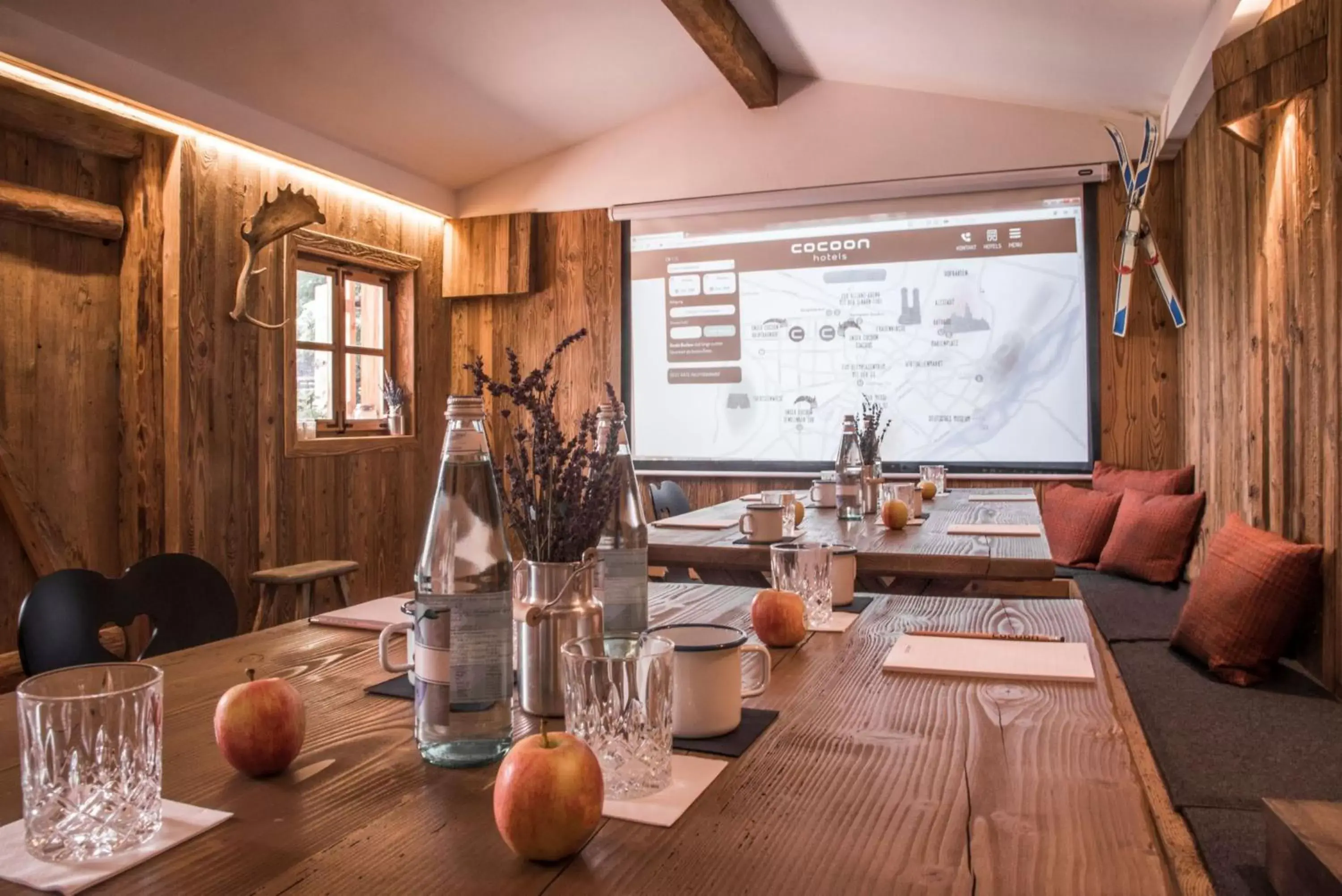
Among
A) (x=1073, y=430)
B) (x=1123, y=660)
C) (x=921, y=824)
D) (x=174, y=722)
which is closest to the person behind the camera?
(x=921, y=824)

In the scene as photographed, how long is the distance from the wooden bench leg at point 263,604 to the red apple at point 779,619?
3236 millimetres

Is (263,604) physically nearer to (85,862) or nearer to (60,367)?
(60,367)

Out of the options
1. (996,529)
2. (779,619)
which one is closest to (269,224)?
(996,529)

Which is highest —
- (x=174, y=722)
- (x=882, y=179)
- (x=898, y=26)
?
(x=898, y=26)

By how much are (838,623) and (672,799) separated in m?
0.72

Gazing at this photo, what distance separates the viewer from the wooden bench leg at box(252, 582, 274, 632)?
393cm

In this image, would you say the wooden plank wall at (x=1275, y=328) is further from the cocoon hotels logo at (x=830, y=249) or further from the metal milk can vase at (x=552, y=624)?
the metal milk can vase at (x=552, y=624)

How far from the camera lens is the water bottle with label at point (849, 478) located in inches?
124

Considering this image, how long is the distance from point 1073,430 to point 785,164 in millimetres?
2213

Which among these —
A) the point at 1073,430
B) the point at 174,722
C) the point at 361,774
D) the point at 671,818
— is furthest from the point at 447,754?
the point at 1073,430

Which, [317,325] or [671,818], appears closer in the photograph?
[671,818]

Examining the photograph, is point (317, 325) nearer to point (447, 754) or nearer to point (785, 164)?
point (785, 164)

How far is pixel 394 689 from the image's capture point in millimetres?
1096

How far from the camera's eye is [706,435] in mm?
5707
